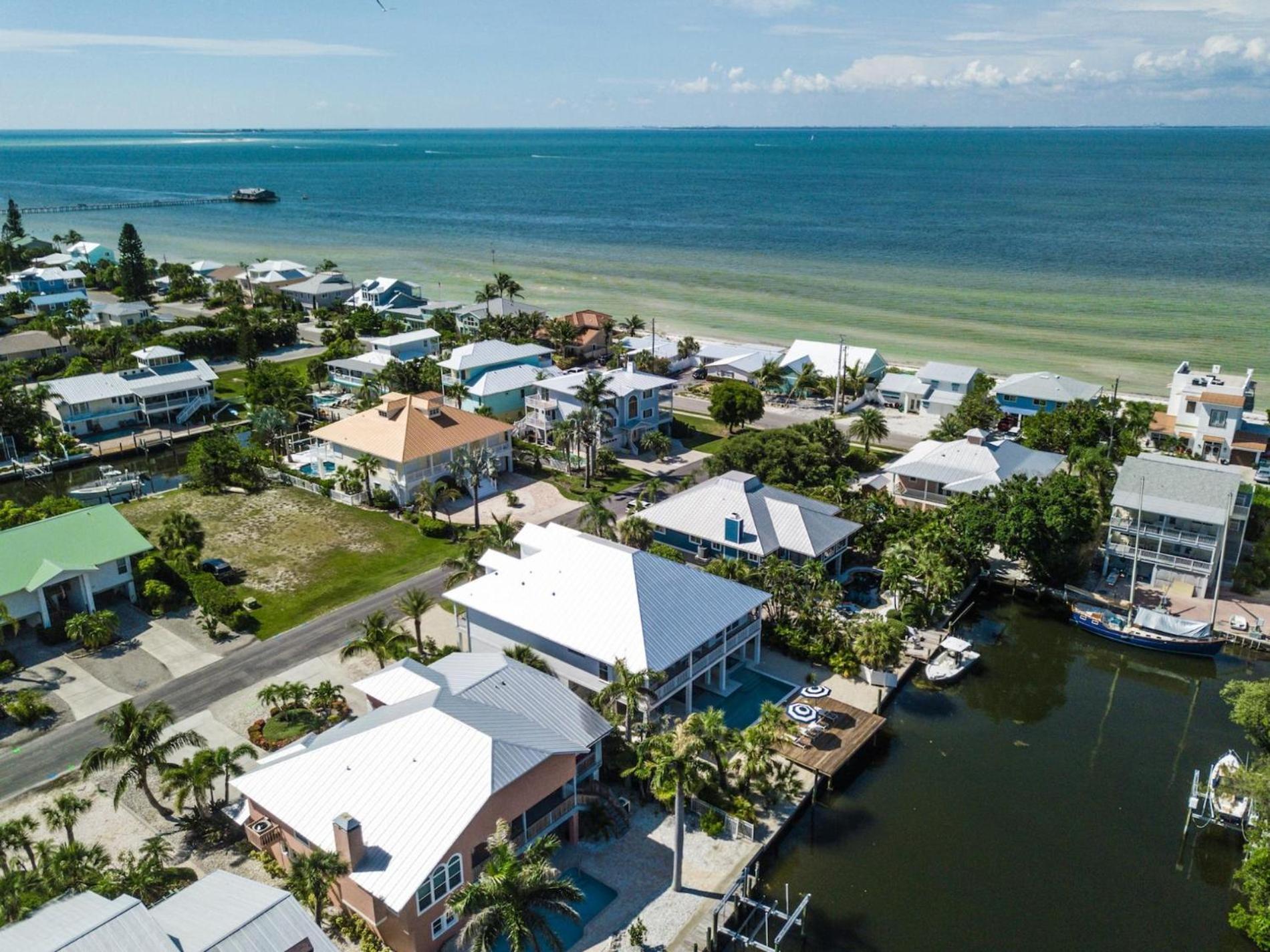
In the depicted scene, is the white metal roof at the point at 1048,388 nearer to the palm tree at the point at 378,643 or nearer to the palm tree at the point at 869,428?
the palm tree at the point at 869,428

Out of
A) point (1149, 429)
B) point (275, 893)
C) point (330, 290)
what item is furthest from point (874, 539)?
point (330, 290)

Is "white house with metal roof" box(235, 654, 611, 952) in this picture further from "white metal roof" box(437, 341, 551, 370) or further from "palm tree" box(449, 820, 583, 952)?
"white metal roof" box(437, 341, 551, 370)

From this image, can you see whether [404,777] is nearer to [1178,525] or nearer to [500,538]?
[500,538]

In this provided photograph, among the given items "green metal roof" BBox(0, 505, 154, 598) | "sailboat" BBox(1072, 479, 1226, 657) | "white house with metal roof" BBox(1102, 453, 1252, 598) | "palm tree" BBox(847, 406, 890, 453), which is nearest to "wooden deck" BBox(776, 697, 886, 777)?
"sailboat" BBox(1072, 479, 1226, 657)

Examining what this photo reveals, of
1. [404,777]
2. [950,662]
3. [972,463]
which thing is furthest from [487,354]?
[404,777]

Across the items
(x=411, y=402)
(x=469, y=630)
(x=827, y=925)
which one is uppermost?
(x=411, y=402)

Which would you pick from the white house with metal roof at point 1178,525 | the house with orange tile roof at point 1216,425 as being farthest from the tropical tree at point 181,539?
the house with orange tile roof at point 1216,425

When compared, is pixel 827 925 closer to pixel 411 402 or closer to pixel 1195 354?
pixel 411 402
